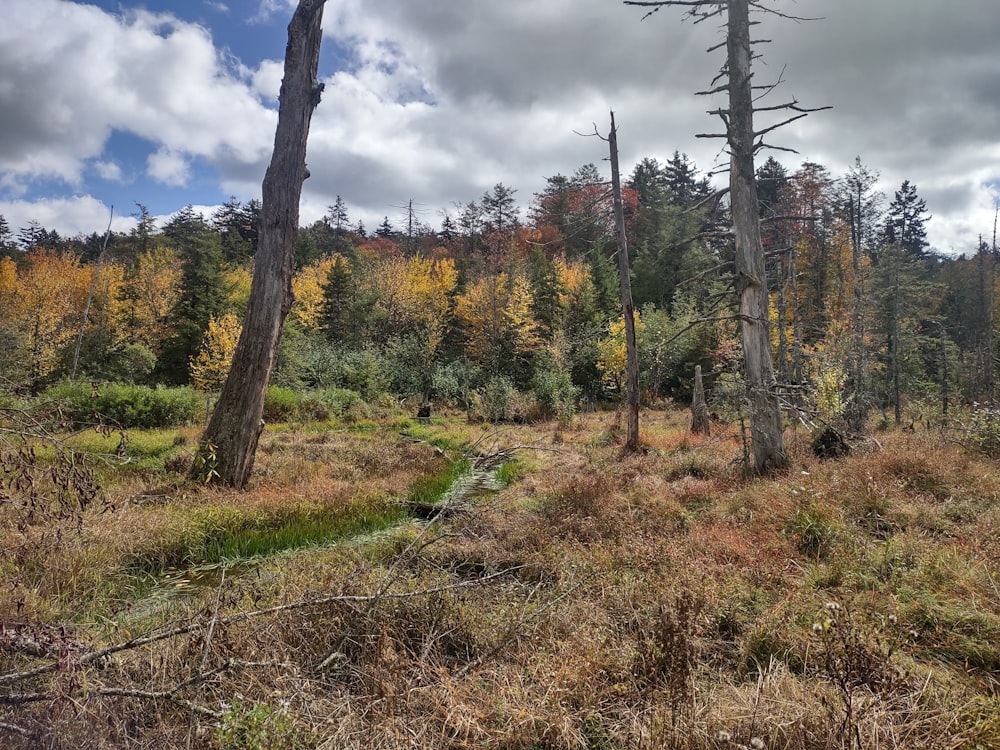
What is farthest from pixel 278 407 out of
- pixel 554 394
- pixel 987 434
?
pixel 987 434

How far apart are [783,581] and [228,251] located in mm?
50354

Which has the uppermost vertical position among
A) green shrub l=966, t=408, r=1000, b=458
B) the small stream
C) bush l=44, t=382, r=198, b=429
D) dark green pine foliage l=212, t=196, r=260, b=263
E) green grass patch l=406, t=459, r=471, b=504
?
dark green pine foliage l=212, t=196, r=260, b=263

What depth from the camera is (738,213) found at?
27.1ft

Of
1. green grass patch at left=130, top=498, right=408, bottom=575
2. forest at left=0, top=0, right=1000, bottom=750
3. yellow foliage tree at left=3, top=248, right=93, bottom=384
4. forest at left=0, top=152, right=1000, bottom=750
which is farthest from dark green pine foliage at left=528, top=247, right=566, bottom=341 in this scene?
yellow foliage tree at left=3, top=248, right=93, bottom=384

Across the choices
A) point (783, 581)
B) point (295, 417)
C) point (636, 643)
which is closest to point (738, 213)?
point (783, 581)

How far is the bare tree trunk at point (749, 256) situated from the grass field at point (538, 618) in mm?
917

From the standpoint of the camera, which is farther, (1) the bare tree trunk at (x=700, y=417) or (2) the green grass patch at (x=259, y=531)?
(1) the bare tree trunk at (x=700, y=417)

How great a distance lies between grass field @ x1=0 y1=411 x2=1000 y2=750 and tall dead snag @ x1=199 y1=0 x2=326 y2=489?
38.0 inches

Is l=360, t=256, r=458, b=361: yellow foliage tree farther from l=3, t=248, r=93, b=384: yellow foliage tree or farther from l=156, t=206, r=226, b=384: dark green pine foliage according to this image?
l=3, t=248, r=93, b=384: yellow foliage tree

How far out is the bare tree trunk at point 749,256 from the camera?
312 inches

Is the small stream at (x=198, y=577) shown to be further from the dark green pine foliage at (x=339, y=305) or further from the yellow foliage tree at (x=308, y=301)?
the dark green pine foliage at (x=339, y=305)

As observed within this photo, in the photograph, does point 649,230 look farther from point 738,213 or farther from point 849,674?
point 849,674

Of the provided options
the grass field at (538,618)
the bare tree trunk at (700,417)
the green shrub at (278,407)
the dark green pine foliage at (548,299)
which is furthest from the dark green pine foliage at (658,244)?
the grass field at (538,618)

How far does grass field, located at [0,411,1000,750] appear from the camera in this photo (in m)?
2.31
